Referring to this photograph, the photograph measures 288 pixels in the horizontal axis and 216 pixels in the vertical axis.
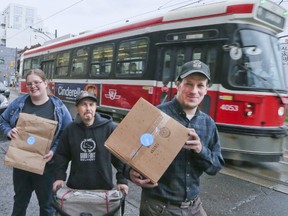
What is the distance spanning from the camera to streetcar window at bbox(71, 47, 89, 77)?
1023 centimetres

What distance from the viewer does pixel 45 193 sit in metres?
3.01

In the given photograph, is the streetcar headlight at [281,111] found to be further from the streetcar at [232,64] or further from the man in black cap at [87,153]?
the man in black cap at [87,153]

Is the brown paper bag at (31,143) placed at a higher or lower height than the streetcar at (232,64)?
lower

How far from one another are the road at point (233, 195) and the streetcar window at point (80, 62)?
519cm

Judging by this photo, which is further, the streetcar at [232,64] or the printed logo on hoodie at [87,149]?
the streetcar at [232,64]

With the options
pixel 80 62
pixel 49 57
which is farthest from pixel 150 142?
pixel 49 57

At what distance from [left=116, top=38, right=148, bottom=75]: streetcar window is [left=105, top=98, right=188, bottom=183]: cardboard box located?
230 inches

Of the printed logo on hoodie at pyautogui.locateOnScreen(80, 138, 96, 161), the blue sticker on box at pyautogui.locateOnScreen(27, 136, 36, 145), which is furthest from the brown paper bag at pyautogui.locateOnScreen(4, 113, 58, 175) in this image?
the printed logo on hoodie at pyautogui.locateOnScreen(80, 138, 96, 161)

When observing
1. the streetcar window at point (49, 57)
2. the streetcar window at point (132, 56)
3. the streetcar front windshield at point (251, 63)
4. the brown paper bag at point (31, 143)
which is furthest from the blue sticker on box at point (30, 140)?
the streetcar window at point (49, 57)

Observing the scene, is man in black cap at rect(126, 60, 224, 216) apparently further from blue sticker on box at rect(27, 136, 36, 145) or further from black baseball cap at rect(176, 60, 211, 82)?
blue sticker on box at rect(27, 136, 36, 145)

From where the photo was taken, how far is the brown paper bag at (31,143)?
2719mm

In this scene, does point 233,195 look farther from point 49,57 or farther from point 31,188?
point 49,57

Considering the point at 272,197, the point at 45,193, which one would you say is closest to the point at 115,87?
the point at 272,197

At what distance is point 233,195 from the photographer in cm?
480
